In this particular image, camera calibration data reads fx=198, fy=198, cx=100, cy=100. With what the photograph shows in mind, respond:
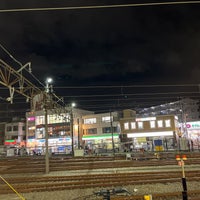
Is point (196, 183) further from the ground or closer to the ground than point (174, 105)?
closer to the ground

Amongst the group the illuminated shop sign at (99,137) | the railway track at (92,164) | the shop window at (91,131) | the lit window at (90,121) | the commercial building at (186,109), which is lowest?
the railway track at (92,164)

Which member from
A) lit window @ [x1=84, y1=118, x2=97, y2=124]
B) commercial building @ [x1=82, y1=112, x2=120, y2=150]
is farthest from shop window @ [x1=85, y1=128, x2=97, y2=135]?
lit window @ [x1=84, y1=118, x2=97, y2=124]

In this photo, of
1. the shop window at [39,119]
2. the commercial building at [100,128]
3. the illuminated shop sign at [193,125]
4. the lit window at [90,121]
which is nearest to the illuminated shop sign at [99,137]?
the commercial building at [100,128]

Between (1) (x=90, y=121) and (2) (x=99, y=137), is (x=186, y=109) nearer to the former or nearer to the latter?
(2) (x=99, y=137)

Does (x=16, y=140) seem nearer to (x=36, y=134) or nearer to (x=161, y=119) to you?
(x=36, y=134)

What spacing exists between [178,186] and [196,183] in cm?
136

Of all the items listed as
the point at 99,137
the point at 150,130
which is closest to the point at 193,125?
the point at 150,130

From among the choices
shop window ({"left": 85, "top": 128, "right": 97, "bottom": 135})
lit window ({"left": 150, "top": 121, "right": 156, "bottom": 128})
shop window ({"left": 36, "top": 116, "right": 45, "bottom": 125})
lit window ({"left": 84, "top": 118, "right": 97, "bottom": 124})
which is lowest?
shop window ({"left": 85, "top": 128, "right": 97, "bottom": 135})

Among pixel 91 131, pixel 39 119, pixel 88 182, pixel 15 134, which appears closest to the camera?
pixel 88 182

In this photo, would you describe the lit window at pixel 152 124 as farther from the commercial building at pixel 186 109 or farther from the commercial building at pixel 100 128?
the commercial building at pixel 186 109

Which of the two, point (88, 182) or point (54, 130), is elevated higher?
point (54, 130)

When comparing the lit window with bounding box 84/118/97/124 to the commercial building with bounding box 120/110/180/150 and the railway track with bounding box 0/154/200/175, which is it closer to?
the commercial building with bounding box 120/110/180/150

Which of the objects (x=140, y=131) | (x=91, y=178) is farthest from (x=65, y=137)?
(x=91, y=178)

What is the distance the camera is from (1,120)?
222 feet
